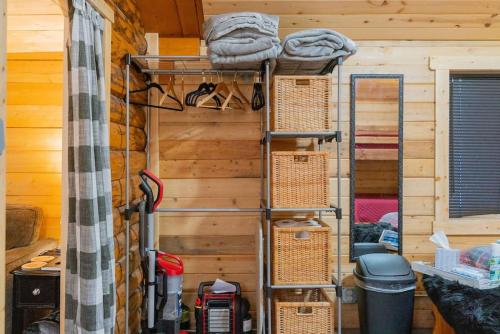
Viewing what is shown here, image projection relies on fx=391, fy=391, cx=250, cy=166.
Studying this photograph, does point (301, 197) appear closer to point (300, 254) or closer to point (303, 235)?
point (303, 235)

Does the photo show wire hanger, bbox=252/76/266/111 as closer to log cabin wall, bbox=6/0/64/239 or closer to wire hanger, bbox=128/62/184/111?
wire hanger, bbox=128/62/184/111

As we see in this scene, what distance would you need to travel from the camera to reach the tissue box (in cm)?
258

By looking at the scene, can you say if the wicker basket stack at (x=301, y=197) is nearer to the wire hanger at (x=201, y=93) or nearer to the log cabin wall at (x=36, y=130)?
the wire hanger at (x=201, y=93)

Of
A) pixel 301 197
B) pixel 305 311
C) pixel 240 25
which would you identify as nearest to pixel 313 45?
pixel 240 25

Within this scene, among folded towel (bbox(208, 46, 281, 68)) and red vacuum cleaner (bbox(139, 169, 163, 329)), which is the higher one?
folded towel (bbox(208, 46, 281, 68))

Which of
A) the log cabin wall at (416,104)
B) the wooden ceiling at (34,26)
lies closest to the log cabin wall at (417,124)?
the log cabin wall at (416,104)

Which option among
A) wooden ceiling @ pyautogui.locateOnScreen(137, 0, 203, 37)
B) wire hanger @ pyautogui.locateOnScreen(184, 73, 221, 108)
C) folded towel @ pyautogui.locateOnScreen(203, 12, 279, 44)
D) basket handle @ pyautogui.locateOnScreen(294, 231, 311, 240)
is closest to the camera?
folded towel @ pyautogui.locateOnScreen(203, 12, 279, 44)

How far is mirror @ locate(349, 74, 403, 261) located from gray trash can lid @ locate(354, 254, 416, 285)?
30cm

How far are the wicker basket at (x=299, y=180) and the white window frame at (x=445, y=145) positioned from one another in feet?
3.53

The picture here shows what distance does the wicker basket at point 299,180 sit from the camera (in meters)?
2.42

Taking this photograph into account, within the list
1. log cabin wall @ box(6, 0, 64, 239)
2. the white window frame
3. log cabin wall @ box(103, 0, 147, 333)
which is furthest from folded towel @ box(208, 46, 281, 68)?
log cabin wall @ box(6, 0, 64, 239)

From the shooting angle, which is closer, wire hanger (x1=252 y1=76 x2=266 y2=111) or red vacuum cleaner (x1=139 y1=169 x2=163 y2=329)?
red vacuum cleaner (x1=139 y1=169 x2=163 y2=329)

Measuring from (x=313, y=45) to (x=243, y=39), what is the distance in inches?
16.8

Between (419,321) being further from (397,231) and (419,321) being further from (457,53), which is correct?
(457,53)
